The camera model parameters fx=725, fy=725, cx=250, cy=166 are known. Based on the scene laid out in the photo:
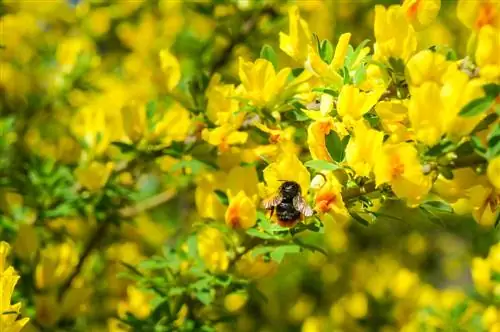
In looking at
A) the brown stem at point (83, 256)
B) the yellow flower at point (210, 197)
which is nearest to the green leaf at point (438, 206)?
the yellow flower at point (210, 197)

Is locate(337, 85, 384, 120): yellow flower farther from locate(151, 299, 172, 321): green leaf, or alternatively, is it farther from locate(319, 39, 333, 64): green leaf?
locate(151, 299, 172, 321): green leaf

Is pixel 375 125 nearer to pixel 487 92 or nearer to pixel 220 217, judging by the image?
pixel 487 92

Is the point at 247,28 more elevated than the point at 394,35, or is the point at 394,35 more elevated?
the point at 394,35

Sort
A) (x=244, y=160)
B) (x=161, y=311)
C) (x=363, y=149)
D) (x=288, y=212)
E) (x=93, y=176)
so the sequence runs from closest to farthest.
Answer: (x=363, y=149), (x=288, y=212), (x=244, y=160), (x=161, y=311), (x=93, y=176)

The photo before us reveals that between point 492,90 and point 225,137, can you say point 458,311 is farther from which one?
point 492,90

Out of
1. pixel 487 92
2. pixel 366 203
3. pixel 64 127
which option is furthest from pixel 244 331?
pixel 487 92

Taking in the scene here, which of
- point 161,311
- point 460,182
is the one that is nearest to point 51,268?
point 161,311

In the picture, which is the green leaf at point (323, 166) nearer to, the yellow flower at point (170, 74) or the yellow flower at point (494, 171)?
the yellow flower at point (494, 171)
